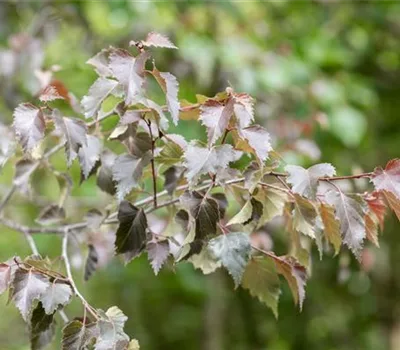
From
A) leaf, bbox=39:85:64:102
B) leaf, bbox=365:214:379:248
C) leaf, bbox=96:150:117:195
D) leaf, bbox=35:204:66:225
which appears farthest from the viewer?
leaf, bbox=35:204:66:225

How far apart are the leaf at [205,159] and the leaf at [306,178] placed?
0.29 ft

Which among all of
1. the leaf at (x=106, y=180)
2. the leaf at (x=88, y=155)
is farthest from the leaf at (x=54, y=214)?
the leaf at (x=88, y=155)

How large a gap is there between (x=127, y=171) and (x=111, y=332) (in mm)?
252

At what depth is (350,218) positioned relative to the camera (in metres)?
1.03

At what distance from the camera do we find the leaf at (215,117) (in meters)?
1.01

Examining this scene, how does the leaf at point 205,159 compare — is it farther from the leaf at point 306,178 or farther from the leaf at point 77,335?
the leaf at point 77,335

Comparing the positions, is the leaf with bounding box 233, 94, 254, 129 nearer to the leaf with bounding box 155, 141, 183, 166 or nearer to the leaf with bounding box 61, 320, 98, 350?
the leaf with bounding box 155, 141, 183, 166

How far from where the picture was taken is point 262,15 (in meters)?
3.43

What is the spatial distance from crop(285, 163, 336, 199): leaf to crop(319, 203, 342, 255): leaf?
0.27 feet

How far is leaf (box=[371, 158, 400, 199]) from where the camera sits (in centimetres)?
103

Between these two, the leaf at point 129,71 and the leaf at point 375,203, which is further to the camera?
the leaf at point 375,203

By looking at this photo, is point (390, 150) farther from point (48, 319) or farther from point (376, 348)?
point (48, 319)

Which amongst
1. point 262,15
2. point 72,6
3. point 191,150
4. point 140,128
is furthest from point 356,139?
point 191,150

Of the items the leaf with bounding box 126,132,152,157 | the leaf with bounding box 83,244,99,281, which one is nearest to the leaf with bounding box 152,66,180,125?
the leaf with bounding box 126,132,152,157
